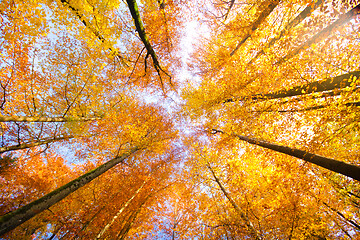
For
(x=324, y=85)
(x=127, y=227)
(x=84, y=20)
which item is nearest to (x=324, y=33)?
(x=324, y=85)

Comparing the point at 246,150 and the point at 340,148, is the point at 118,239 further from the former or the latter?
the point at 340,148

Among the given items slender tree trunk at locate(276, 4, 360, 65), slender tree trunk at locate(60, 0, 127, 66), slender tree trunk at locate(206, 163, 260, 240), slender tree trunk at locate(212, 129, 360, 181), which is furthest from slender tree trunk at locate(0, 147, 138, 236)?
slender tree trunk at locate(276, 4, 360, 65)

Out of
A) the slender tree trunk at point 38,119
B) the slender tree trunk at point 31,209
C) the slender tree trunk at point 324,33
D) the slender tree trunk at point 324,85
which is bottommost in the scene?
the slender tree trunk at point 31,209

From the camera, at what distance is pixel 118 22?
17.2 ft

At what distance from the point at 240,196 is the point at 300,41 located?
736cm

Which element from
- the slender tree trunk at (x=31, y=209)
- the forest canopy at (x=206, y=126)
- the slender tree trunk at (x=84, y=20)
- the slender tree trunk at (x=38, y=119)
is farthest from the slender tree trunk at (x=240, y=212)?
the slender tree trunk at (x=38, y=119)

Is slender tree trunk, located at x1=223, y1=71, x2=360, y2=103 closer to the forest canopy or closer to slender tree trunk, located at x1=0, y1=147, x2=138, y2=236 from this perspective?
the forest canopy

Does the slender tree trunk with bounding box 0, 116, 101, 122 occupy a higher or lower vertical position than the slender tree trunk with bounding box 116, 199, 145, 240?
higher

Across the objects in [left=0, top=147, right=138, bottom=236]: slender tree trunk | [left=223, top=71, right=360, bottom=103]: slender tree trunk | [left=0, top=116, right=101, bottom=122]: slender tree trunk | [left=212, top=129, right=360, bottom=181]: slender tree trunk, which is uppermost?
[left=223, top=71, right=360, bottom=103]: slender tree trunk

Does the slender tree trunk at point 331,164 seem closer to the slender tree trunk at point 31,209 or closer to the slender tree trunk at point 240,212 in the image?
the slender tree trunk at point 240,212

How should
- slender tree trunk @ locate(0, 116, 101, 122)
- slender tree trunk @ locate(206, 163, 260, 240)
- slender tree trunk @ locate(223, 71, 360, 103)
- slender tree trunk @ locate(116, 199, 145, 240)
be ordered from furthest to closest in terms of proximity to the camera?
slender tree trunk @ locate(116, 199, 145, 240), slender tree trunk @ locate(0, 116, 101, 122), slender tree trunk @ locate(206, 163, 260, 240), slender tree trunk @ locate(223, 71, 360, 103)

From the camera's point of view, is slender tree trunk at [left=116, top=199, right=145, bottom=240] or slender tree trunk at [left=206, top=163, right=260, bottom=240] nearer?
slender tree trunk at [left=206, top=163, right=260, bottom=240]

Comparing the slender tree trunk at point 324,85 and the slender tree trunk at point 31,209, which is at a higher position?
the slender tree trunk at point 324,85

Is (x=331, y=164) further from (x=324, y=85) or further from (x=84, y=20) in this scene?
(x=84, y=20)
